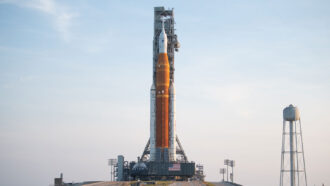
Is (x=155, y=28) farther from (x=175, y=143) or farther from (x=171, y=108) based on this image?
(x=175, y=143)

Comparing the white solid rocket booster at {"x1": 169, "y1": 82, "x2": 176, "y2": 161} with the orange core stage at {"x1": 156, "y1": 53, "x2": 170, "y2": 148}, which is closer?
the orange core stage at {"x1": 156, "y1": 53, "x2": 170, "y2": 148}

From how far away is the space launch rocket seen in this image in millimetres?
127250

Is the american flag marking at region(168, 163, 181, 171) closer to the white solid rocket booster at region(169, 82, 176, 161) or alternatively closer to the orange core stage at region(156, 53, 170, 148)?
the white solid rocket booster at region(169, 82, 176, 161)

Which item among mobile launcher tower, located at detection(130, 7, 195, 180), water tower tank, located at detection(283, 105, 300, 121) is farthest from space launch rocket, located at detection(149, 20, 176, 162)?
water tower tank, located at detection(283, 105, 300, 121)

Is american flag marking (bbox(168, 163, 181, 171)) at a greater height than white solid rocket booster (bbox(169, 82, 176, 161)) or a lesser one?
lesser

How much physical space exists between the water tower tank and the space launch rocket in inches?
1395

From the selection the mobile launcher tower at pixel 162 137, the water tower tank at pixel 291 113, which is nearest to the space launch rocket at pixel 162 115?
the mobile launcher tower at pixel 162 137

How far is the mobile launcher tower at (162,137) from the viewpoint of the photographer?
124000 millimetres

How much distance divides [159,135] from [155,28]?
3144cm

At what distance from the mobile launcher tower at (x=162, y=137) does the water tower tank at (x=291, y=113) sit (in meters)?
33.9

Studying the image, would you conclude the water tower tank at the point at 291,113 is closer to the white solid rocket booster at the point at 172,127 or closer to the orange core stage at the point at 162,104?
the white solid rocket booster at the point at 172,127

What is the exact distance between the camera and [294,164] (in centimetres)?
10081

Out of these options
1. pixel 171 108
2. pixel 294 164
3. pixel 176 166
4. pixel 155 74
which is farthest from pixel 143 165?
pixel 294 164

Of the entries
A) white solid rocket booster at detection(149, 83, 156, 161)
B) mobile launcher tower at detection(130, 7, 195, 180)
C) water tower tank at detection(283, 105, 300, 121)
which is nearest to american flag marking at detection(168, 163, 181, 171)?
mobile launcher tower at detection(130, 7, 195, 180)
